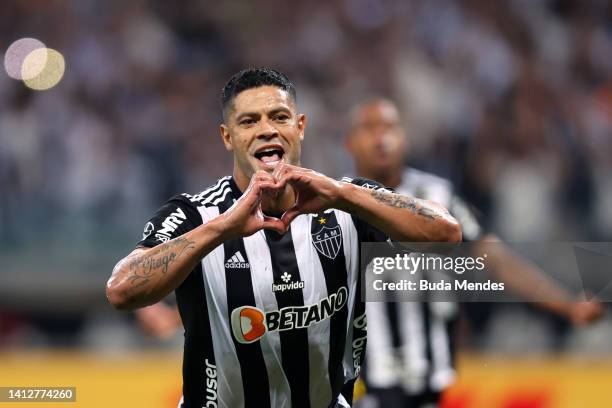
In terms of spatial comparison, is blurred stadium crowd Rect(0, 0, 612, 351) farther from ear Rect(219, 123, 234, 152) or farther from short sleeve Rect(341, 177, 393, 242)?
ear Rect(219, 123, 234, 152)

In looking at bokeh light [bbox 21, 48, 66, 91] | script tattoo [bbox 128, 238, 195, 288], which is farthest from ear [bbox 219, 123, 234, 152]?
bokeh light [bbox 21, 48, 66, 91]

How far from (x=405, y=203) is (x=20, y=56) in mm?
8785

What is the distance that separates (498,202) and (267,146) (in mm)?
6164

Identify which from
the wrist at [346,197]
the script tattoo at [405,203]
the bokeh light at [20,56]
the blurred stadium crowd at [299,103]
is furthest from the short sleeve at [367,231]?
the bokeh light at [20,56]

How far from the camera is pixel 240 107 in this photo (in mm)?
3842

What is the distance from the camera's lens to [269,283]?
372 cm

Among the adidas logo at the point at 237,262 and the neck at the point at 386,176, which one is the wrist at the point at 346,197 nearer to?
the adidas logo at the point at 237,262

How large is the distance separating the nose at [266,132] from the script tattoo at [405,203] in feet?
1.53

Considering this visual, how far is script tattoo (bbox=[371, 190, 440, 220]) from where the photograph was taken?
351cm

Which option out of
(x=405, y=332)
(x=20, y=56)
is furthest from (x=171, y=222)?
(x=20, y=56)

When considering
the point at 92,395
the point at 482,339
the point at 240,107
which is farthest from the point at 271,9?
the point at 240,107

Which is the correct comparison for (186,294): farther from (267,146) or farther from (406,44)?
(406,44)

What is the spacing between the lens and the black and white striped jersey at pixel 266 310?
12.1ft

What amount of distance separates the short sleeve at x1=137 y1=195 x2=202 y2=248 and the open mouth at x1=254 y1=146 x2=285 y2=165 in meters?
0.32
